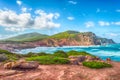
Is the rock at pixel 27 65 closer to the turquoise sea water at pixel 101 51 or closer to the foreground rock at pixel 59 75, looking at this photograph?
the foreground rock at pixel 59 75

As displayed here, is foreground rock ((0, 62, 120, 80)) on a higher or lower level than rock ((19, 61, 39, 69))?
lower

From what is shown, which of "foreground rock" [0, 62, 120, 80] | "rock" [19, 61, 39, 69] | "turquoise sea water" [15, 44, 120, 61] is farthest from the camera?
"turquoise sea water" [15, 44, 120, 61]

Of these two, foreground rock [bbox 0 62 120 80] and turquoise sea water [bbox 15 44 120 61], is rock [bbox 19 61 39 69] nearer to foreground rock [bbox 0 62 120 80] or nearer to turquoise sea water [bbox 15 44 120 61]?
foreground rock [bbox 0 62 120 80]

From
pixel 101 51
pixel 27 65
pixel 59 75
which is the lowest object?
pixel 101 51

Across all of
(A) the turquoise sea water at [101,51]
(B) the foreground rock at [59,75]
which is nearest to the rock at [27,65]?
(B) the foreground rock at [59,75]

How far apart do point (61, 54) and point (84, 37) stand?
550 feet

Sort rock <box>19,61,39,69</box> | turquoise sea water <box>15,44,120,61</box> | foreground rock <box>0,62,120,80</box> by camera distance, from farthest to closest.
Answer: turquoise sea water <box>15,44,120,61</box>, rock <box>19,61,39,69</box>, foreground rock <box>0,62,120,80</box>

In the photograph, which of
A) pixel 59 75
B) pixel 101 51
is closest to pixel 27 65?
pixel 59 75

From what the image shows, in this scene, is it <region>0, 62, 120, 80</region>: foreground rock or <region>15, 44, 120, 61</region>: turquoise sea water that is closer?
<region>0, 62, 120, 80</region>: foreground rock

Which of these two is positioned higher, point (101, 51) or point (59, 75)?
point (59, 75)

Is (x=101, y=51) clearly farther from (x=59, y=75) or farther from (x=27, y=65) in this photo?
(x=59, y=75)

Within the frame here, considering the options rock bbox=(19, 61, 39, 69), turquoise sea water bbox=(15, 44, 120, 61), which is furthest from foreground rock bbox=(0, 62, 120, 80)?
turquoise sea water bbox=(15, 44, 120, 61)

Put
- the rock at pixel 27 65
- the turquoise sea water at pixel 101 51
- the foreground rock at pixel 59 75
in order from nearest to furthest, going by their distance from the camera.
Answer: the foreground rock at pixel 59 75
the rock at pixel 27 65
the turquoise sea water at pixel 101 51

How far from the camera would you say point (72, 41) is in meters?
196
